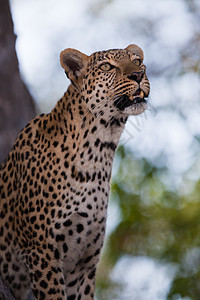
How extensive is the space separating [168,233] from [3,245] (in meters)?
8.22

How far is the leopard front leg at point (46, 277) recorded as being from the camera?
252 inches

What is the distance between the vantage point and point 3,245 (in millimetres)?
6848

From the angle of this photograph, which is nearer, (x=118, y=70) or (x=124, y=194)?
(x=118, y=70)

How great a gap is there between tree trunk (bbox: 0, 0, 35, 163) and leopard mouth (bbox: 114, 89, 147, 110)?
266 cm

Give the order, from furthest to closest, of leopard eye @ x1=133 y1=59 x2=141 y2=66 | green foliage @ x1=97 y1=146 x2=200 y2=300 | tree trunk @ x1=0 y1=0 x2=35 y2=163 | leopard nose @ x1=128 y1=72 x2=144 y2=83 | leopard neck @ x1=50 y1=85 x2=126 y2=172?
green foliage @ x1=97 y1=146 x2=200 y2=300 < tree trunk @ x1=0 y1=0 x2=35 y2=163 < leopard eye @ x1=133 y1=59 x2=141 y2=66 < leopard neck @ x1=50 y1=85 x2=126 y2=172 < leopard nose @ x1=128 y1=72 x2=144 y2=83

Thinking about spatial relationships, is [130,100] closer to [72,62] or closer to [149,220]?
[72,62]

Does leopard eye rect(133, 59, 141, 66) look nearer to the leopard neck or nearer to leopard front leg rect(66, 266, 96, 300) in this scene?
the leopard neck

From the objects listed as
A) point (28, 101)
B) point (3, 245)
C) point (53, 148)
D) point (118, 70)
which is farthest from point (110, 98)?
point (28, 101)

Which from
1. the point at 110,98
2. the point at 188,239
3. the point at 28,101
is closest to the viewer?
the point at 110,98

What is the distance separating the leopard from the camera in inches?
253

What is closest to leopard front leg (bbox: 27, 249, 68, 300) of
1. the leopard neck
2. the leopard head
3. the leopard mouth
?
the leopard neck

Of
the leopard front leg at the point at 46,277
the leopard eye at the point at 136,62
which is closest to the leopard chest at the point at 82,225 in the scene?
the leopard front leg at the point at 46,277

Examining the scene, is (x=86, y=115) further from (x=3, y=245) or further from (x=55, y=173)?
(x=3, y=245)

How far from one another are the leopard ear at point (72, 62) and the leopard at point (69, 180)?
0.04 ft
